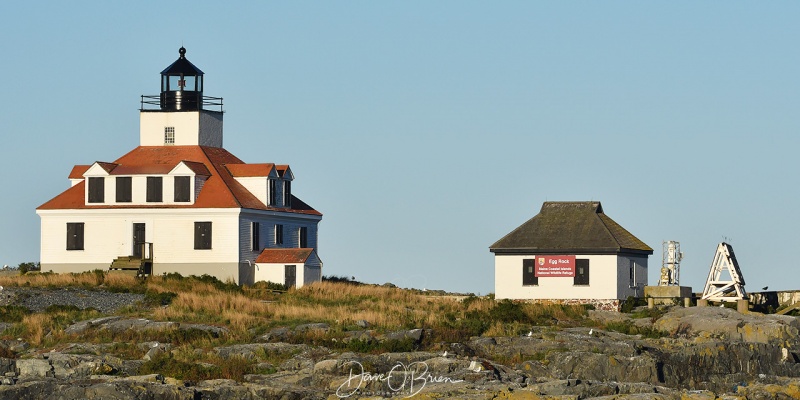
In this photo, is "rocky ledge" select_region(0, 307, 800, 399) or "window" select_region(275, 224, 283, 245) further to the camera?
"window" select_region(275, 224, 283, 245)

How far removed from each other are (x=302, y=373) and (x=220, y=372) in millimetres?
1876

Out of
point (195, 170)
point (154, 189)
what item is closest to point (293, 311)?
point (195, 170)

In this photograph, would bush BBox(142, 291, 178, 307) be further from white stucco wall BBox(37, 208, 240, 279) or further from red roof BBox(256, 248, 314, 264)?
red roof BBox(256, 248, 314, 264)

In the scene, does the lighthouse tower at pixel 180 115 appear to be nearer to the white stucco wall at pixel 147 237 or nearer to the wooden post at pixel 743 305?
the white stucco wall at pixel 147 237

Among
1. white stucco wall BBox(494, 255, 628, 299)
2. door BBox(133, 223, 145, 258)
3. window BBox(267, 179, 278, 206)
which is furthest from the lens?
window BBox(267, 179, 278, 206)

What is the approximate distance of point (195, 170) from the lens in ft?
169

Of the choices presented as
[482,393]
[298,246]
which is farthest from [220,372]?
[298,246]

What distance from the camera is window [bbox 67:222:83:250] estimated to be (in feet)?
170

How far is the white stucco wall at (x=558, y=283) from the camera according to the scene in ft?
156

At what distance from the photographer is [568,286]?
47.8m

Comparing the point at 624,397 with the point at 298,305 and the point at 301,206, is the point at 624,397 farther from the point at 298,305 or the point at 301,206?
the point at 301,206

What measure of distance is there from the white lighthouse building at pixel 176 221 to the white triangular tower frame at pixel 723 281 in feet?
46.0

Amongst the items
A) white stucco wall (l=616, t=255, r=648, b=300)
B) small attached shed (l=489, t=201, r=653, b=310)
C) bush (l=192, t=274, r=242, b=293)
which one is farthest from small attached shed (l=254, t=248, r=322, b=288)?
white stucco wall (l=616, t=255, r=648, b=300)

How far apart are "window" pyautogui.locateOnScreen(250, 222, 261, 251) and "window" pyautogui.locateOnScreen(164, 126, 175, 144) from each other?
218 inches
